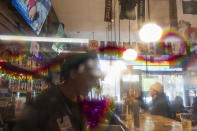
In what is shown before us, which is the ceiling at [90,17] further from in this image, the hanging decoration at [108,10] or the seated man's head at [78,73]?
the seated man's head at [78,73]

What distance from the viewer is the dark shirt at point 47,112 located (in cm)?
93

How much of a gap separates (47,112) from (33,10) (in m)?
2.46

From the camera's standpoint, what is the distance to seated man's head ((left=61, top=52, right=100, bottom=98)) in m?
1.22

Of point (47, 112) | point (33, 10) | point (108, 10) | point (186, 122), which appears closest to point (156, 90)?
point (108, 10)

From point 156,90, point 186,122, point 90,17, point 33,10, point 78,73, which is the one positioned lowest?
point 186,122

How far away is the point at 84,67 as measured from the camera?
1236mm

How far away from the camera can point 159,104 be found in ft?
12.0

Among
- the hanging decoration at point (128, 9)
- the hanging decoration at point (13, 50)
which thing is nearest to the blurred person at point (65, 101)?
the hanging decoration at point (13, 50)

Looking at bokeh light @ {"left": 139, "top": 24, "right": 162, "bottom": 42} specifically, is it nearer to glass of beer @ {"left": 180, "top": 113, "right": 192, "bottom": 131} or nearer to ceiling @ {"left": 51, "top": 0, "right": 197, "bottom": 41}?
glass of beer @ {"left": 180, "top": 113, "right": 192, "bottom": 131}

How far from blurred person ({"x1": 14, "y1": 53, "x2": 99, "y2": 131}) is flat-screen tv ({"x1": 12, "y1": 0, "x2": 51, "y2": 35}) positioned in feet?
5.49

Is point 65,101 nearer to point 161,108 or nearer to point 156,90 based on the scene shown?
point 161,108

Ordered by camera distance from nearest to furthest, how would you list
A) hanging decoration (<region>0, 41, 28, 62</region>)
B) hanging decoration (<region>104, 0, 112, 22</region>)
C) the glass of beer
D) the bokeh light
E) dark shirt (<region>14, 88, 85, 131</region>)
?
dark shirt (<region>14, 88, 85, 131</region>) → the glass of beer → hanging decoration (<region>0, 41, 28, 62</region>) → the bokeh light → hanging decoration (<region>104, 0, 112, 22</region>)

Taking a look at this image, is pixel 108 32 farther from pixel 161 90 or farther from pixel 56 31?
pixel 161 90

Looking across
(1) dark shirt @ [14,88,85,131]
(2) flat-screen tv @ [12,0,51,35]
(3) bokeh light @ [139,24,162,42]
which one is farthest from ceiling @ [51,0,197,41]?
(1) dark shirt @ [14,88,85,131]
